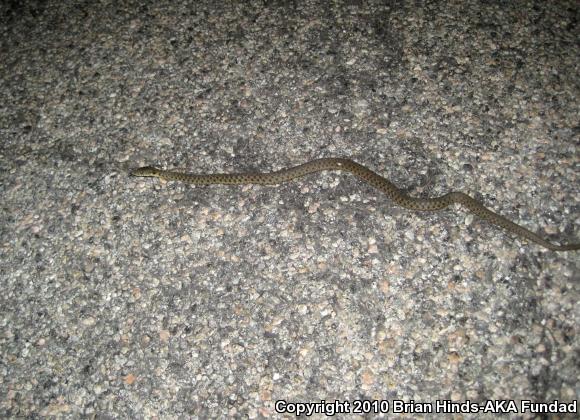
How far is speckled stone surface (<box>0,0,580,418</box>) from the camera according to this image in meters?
3.75

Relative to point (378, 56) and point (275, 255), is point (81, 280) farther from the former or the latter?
point (378, 56)

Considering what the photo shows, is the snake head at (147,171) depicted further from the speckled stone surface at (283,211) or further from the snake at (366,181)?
the speckled stone surface at (283,211)

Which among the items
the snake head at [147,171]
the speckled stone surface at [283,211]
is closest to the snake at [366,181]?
the snake head at [147,171]

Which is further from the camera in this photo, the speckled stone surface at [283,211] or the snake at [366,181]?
the snake at [366,181]

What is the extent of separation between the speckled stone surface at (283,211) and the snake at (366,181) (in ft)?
0.34

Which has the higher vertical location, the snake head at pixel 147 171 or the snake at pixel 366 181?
the snake head at pixel 147 171

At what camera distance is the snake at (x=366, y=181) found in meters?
4.20

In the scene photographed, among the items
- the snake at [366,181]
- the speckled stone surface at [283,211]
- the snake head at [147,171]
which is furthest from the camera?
the snake head at [147,171]

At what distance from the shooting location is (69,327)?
4.15 m

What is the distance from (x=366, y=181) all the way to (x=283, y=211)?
0.91 meters

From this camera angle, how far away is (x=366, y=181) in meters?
4.66

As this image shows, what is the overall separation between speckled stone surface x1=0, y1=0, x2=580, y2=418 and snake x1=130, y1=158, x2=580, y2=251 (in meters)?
0.10

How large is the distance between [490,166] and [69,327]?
4401 millimetres

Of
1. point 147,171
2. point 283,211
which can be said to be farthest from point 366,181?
point 147,171
